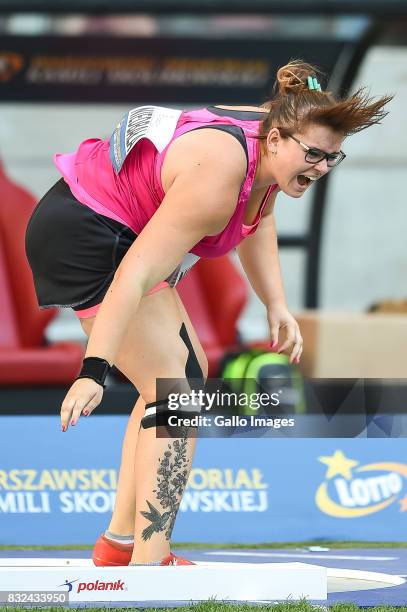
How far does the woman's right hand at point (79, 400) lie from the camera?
3104 millimetres

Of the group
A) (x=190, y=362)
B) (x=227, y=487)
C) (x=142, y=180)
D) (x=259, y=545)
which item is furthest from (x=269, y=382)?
(x=142, y=180)

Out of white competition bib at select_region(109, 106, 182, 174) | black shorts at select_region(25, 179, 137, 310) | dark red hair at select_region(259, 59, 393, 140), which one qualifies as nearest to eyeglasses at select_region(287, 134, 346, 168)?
dark red hair at select_region(259, 59, 393, 140)

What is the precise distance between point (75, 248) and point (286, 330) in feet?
2.40

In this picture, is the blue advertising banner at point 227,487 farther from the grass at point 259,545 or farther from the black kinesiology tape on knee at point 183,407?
the black kinesiology tape on knee at point 183,407

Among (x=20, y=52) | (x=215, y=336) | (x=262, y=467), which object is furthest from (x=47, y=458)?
(x=20, y=52)

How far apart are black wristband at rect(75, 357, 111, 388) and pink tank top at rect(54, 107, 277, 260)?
0.51 meters

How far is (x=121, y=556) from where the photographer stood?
12.1ft

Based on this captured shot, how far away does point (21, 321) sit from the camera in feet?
22.4

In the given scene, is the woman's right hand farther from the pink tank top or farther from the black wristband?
the pink tank top

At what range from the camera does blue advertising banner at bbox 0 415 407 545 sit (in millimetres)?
4812

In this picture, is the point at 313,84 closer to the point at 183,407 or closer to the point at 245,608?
the point at 183,407

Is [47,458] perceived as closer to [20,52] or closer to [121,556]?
[121,556]

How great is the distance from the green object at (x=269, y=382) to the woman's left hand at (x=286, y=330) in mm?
379

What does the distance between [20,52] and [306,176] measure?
465 cm
